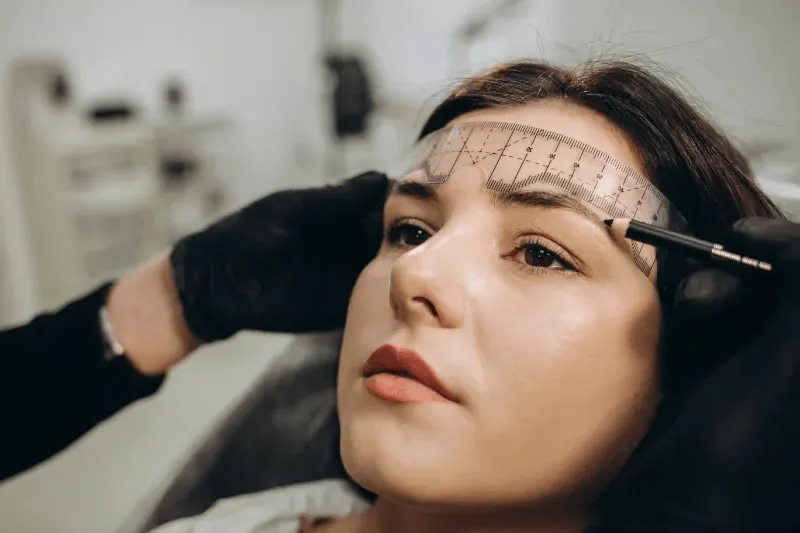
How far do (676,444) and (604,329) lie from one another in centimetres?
13

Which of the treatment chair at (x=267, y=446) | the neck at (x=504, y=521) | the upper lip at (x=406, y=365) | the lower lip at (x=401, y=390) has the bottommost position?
the treatment chair at (x=267, y=446)

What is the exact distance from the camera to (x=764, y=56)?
991mm

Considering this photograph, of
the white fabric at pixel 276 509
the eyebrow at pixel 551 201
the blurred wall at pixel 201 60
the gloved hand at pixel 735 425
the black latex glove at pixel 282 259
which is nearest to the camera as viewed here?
the gloved hand at pixel 735 425

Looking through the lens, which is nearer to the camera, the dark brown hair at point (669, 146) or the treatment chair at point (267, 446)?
the dark brown hair at point (669, 146)

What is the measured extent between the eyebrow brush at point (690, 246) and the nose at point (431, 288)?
0.18 metres

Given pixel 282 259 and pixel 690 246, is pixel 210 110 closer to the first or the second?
pixel 282 259

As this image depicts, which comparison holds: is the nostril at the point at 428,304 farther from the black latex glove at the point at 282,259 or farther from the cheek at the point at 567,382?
the black latex glove at the point at 282,259

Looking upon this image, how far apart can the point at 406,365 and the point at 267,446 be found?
60 cm

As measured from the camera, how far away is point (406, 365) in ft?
2.19

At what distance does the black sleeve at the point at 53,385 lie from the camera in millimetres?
999

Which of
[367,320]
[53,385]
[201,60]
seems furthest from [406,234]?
[201,60]

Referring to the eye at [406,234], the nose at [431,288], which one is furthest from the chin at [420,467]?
the eye at [406,234]

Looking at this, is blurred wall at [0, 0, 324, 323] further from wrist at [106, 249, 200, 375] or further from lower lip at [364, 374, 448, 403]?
lower lip at [364, 374, 448, 403]

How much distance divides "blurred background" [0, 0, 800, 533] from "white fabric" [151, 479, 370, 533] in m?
0.20
